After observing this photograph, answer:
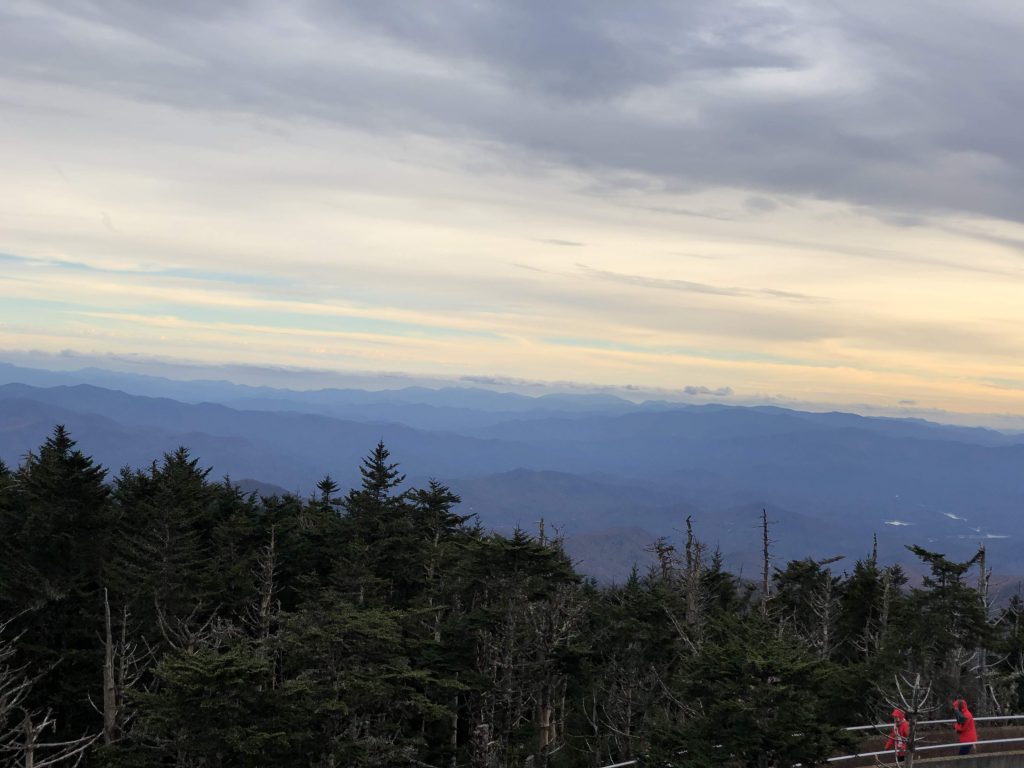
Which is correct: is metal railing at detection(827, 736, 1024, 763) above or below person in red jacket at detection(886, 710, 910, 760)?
below

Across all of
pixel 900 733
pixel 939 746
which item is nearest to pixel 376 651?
pixel 900 733

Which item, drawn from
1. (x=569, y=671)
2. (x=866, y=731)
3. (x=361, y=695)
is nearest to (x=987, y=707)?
(x=866, y=731)

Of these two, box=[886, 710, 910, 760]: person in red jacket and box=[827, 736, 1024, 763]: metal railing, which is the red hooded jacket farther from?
box=[886, 710, 910, 760]: person in red jacket

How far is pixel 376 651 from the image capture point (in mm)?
24562

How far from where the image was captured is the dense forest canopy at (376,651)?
21.2m

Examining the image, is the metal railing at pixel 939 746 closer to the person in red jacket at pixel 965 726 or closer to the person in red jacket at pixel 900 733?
the person in red jacket at pixel 965 726

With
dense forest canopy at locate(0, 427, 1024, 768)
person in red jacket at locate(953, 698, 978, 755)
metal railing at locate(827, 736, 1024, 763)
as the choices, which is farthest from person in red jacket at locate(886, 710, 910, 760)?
person in red jacket at locate(953, 698, 978, 755)

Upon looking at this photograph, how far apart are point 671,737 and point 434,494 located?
104 feet

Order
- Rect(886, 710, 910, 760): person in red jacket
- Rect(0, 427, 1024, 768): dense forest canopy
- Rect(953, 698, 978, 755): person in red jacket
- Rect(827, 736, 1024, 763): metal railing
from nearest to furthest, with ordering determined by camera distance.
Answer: Rect(0, 427, 1024, 768): dense forest canopy, Rect(886, 710, 910, 760): person in red jacket, Rect(827, 736, 1024, 763): metal railing, Rect(953, 698, 978, 755): person in red jacket

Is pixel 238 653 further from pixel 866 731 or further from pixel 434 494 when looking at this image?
pixel 434 494

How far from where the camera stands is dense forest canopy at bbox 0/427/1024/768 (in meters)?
21.2

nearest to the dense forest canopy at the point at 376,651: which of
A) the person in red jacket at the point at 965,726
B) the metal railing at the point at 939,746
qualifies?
the metal railing at the point at 939,746

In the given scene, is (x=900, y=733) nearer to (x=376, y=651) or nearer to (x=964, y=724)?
(x=964, y=724)

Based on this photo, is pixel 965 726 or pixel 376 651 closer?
pixel 965 726
